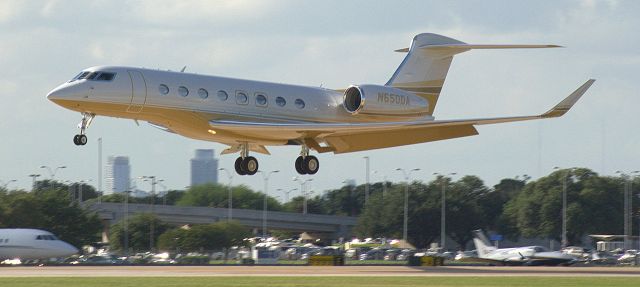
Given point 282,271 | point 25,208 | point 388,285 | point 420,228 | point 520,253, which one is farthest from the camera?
point 420,228

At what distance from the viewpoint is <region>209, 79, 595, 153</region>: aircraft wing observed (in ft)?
132

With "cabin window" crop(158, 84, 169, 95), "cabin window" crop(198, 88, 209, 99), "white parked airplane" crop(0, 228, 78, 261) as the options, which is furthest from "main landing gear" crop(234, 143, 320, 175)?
"white parked airplane" crop(0, 228, 78, 261)

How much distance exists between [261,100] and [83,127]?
6402 millimetres

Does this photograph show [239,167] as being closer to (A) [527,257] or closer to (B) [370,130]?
(B) [370,130]

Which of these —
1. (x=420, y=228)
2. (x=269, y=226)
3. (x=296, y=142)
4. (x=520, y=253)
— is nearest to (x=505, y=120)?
(x=296, y=142)

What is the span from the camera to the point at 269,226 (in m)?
112

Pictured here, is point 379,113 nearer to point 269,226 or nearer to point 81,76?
point 81,76

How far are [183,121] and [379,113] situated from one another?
295 inches

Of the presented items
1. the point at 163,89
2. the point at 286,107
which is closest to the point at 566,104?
the point at 286,107

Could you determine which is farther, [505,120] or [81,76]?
[505,120]

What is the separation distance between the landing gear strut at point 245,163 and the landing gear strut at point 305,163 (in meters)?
1.67

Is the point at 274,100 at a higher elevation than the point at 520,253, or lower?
higher

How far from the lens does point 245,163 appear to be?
4347cm

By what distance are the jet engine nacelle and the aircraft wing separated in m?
0.77
